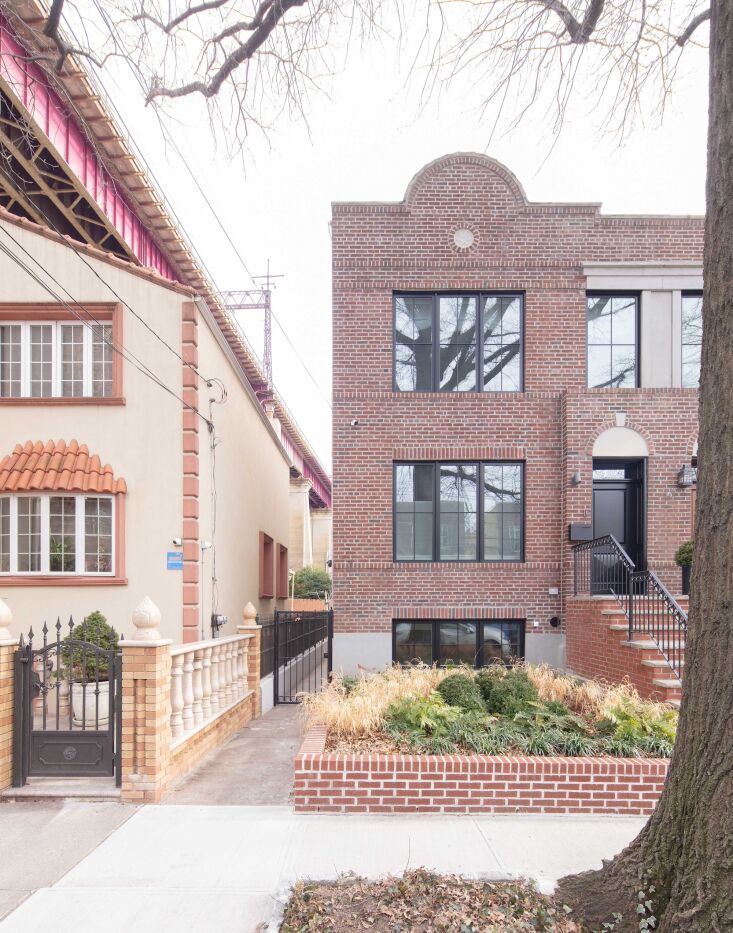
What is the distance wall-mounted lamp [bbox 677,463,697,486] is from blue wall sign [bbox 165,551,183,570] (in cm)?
830

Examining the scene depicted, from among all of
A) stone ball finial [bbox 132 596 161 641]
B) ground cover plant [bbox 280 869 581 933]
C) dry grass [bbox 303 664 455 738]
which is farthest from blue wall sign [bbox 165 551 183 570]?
ground cover plant [bbox 280 869 581 933]

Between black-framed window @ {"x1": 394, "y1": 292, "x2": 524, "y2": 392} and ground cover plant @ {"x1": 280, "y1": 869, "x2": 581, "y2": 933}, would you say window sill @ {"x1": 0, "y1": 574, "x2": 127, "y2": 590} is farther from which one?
ground cover plant @ {"x1": 280, "y1": 869, "x2": 581, "y2": 933}

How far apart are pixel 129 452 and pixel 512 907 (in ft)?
27.7

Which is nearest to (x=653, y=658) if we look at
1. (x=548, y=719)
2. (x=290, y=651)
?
(x=548, y=719)

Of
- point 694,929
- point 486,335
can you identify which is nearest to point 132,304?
point 486,335

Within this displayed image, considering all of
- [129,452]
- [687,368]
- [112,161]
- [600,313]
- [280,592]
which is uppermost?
[112,161]

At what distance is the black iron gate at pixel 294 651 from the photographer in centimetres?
1194

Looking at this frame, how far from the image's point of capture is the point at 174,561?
33.4 ft

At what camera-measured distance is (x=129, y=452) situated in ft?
34.2

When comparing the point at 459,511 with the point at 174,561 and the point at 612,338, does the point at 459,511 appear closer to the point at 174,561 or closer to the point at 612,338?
the point at 612,338

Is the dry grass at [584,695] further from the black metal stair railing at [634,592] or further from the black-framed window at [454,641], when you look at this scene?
the black-framed window at [454,641]

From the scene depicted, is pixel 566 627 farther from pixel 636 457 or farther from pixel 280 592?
pixel 280 592

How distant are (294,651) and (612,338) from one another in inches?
331

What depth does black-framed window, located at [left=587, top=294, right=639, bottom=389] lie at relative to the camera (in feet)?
40.6
